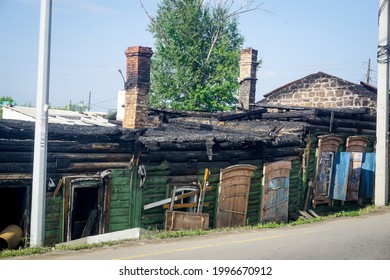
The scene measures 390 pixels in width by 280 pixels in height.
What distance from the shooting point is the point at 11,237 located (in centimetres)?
1069

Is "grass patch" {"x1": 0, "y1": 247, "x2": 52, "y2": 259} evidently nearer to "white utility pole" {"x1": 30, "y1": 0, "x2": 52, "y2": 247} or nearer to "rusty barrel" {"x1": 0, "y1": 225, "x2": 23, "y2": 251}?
"white utility pole" {"x1": 30, "y1": 0, "x2": 52, "y2": 247}

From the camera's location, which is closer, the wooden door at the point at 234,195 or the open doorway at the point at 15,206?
the open doorway at the point at 15,206

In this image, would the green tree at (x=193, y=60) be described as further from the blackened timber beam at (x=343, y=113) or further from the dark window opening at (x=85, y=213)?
the dark window opening at (x=85, y=213)

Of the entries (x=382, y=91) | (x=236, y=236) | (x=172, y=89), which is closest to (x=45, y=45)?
(x=236, y=236)

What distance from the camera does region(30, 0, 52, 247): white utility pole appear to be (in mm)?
9727

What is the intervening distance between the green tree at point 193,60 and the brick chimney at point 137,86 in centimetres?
1960

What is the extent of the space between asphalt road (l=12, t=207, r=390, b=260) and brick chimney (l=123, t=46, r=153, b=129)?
13.7 ft

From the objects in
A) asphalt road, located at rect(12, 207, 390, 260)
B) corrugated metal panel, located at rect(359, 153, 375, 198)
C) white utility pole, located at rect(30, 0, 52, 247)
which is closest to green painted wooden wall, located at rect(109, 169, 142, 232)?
asphalt road, located at rect(12, 207, 390, 260)

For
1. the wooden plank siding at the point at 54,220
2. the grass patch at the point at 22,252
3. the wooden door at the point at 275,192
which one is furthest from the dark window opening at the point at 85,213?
→ the wooden door at the point at 275,192

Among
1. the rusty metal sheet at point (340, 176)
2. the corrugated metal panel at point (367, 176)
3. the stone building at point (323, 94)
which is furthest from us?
the stone building at point (323, 94)

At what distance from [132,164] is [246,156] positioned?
4.25 m

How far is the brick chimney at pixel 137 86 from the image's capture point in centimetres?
1398

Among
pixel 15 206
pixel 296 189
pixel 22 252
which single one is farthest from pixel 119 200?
pixel 296 189

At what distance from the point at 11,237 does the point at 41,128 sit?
262 cm
